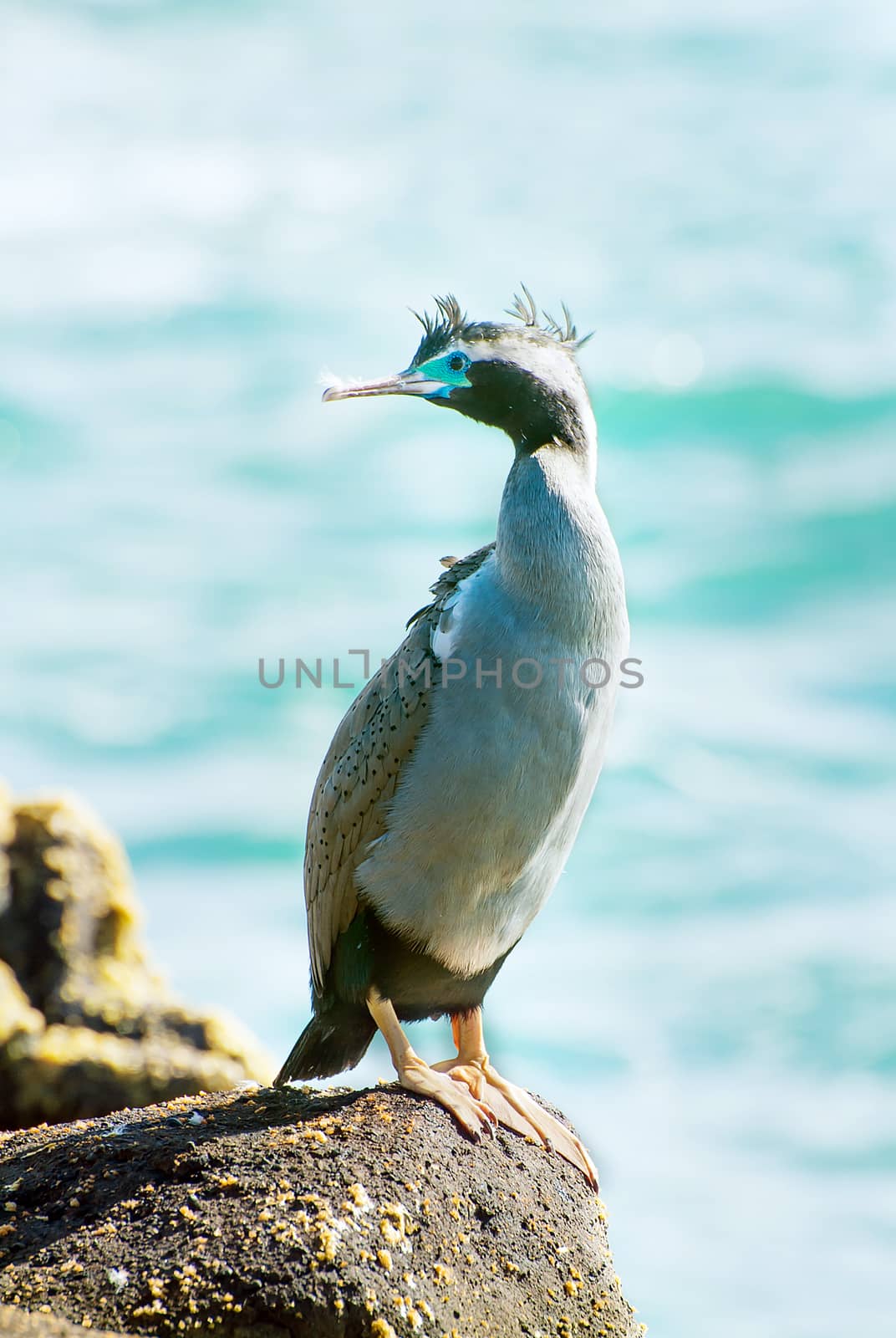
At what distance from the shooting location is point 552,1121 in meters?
5.84

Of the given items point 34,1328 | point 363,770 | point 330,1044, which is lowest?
point 330,1044

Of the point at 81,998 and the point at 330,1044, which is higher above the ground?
the point at 330,1044

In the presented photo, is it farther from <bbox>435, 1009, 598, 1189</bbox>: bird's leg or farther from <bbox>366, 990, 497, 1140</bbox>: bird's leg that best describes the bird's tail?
<bbox>435, 1009, 598, 1189</bbox>: bird's leg

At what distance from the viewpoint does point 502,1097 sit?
581 cm

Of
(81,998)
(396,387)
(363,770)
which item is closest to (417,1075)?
(363,770)

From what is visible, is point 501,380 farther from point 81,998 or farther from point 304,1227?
point 81,998

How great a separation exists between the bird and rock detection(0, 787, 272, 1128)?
4.16 m

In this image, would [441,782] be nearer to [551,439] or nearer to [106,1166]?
[551,439]

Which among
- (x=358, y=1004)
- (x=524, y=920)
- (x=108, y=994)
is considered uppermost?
(x=524, y=920)

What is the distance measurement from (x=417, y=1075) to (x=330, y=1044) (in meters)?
0.58

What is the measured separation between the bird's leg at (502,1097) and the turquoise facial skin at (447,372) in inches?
114

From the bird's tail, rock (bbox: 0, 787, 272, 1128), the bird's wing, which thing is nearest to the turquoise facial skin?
the bird's wing

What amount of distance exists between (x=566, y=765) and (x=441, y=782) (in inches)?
21.4

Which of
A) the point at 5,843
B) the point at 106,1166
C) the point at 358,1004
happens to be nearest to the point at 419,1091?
the point at 358,1004
